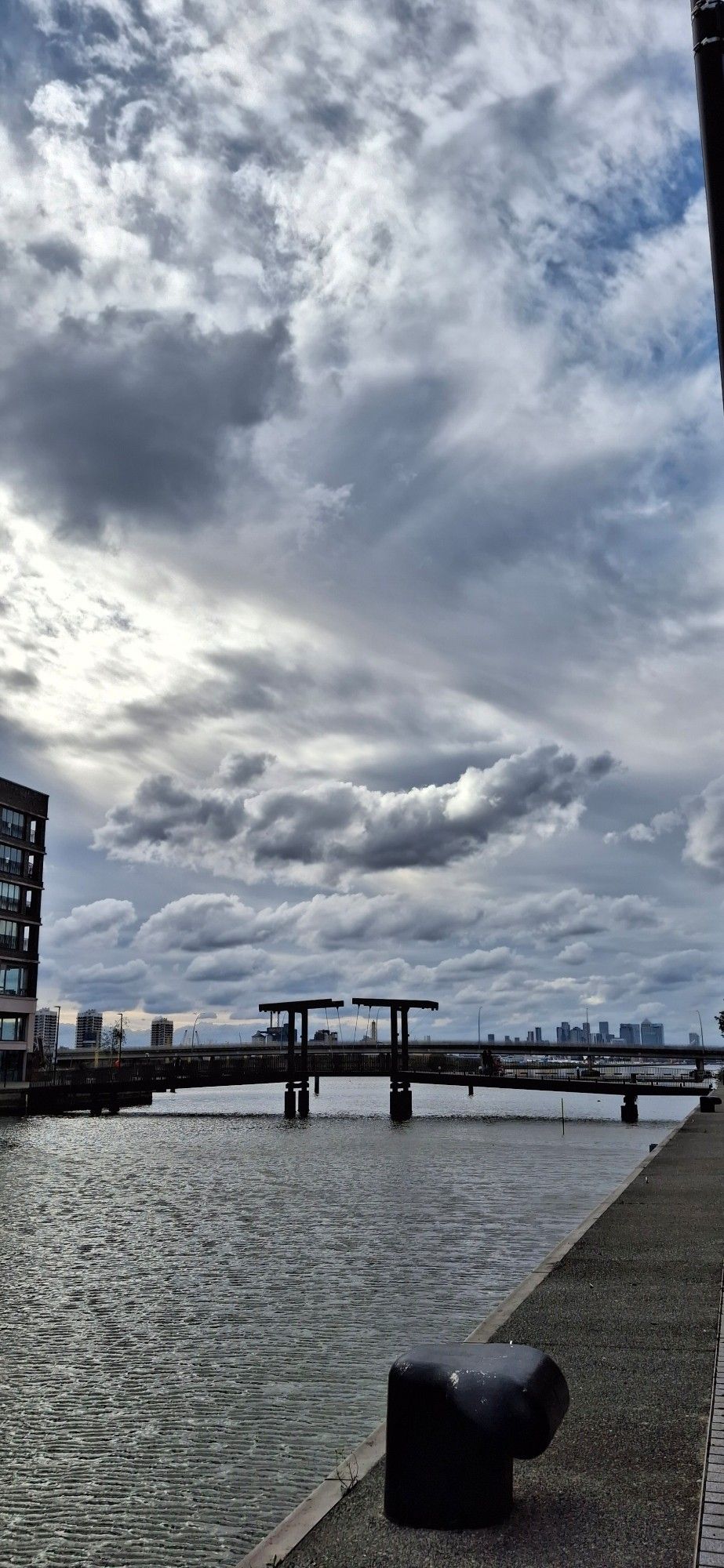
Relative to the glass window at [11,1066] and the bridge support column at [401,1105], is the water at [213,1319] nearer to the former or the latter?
the bridge support column at [401,1105]

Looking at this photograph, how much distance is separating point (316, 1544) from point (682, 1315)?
687 centimetres

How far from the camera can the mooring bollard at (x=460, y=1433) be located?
676cm

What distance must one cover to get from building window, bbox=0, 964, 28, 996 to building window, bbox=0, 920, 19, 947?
167 centimetres

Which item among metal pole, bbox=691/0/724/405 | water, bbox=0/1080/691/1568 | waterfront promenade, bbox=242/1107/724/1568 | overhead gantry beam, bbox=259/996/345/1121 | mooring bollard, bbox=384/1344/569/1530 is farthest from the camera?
overhead gantry beam, bbox=259/996/345/1121

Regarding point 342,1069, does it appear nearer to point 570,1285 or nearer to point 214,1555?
point 570,1285

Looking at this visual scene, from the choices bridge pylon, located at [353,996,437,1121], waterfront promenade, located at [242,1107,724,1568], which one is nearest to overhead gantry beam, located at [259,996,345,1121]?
bridge pylon, located at [353,996,437,1121]

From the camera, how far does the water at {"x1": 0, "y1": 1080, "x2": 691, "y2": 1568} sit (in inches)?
395

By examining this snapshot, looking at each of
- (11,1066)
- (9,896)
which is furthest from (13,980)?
(11,1066)

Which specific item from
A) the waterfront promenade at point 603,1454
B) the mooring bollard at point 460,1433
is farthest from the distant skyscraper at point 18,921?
the mooring bollard at point 460,1433

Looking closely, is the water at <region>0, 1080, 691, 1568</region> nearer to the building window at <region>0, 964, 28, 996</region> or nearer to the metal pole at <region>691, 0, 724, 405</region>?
the metal pole at <region>691, 0, 724, 405</region>

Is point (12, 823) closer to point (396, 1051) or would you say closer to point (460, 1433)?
point (396, 1051)

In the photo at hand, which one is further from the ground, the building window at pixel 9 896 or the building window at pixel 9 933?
the building window at pixel 9 896

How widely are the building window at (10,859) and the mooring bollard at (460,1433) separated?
83.0 m

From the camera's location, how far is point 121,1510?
9875 millimetres
